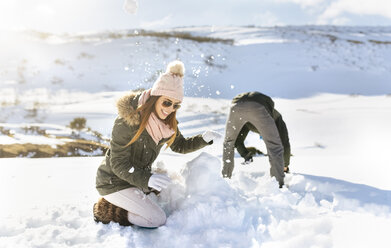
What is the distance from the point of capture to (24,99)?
1220 cm

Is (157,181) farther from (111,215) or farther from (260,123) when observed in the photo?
(260,123)

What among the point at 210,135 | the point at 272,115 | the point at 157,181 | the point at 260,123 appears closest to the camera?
the point at 157,181

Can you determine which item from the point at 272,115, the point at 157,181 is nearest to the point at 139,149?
the point at 157,181

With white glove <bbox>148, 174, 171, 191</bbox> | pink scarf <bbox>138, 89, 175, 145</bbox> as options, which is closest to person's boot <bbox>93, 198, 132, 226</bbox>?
white glove <bbox>148, 174, 171, 191</bbox>

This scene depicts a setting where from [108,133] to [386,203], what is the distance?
694 cm

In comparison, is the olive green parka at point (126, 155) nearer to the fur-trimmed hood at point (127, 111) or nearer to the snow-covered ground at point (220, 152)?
the fur-trimmed hood at point (127, 111)

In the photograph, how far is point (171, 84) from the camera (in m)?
2.40

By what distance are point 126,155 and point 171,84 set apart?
609 millimetres

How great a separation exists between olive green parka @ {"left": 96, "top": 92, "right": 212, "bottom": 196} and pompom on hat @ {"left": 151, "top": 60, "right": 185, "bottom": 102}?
18cm

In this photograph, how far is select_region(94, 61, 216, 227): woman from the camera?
7.70 ft

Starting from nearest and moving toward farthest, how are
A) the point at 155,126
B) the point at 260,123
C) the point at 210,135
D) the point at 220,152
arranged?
Result: the point at 155,126 → the point at 210,135 → the point at 260,123 → the point at 220,152

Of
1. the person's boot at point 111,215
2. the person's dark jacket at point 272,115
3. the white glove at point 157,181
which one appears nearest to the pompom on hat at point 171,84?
the white glove at point 157,181

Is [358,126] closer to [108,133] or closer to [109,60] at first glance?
[108,133]

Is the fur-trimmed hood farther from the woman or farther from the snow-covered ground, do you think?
the snow-covered ground
